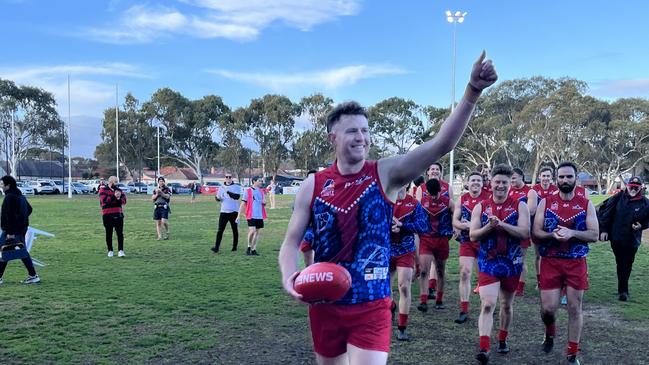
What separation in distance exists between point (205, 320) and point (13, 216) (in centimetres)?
487

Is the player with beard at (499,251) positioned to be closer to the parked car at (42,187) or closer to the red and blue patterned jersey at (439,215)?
the red and blue patterned jersey at (439,215)

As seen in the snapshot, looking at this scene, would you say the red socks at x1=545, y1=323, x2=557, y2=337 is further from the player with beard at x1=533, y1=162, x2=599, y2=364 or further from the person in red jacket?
the person in red jacket

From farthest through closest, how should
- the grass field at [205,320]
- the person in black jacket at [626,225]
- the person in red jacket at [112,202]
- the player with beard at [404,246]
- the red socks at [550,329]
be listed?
the person in red jacket at [112,202], the person in black jacket at [626,225], the player with beard at [404,246], the red socks at [550,329], the grass field at [205,320]

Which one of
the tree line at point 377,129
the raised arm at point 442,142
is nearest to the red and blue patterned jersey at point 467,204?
the raised arm at point 442,142

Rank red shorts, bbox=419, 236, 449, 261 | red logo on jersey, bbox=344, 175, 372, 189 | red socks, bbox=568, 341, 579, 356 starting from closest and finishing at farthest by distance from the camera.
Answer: red logo on jersey, bbox=344, 175, 372, 189, red socks, bbox=568, 341, 579, 356, red shorts, bbox=419, 236, 449, 261

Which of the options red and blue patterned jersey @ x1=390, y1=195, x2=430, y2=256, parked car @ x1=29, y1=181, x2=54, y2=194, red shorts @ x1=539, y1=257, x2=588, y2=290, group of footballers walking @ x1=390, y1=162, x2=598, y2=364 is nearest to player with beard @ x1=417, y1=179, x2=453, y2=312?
red and blue patterned jersey @ x1=390, y1=195, x2=430, y2=256

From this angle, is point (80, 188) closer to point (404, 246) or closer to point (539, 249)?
point (404, 246)

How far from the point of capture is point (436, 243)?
8.41m

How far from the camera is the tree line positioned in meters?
56.8

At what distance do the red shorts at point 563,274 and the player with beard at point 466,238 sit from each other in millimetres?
1666

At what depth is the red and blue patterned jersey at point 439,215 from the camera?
8430 mm

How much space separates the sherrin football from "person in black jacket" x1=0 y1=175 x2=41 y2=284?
8.86m

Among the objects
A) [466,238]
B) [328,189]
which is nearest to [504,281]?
[466,238]

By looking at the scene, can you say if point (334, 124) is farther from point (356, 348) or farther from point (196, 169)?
point (196, 169)
